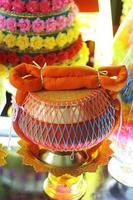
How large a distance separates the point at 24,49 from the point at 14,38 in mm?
31

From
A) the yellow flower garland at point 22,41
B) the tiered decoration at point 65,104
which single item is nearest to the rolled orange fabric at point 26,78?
the tiered decoration at point 65,104

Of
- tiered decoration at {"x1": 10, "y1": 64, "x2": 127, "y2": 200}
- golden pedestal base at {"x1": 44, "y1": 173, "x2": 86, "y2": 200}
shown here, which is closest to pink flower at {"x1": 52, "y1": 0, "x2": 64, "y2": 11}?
tiered decoration at {"x1": 10, "y1": 64, "x2": 127, "y2": 200}

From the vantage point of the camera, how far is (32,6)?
844mm

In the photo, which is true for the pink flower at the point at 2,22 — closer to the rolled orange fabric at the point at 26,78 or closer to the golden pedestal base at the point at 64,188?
the rolled orange fabric at the point at 26,78

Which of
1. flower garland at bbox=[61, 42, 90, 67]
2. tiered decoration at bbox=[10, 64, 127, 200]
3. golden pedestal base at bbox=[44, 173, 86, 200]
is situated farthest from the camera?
flower garland at bbox=[61, 42, 90, 67]

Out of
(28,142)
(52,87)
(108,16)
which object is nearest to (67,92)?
(52,87)

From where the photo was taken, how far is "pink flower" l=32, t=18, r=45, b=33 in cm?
85

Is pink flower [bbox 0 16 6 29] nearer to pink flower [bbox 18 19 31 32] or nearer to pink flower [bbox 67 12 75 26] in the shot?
pink flower [bbox 18 19 31 32]

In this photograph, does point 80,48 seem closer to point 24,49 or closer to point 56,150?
point 24,49

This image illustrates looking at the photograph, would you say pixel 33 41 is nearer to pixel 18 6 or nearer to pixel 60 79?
pixel 18 6

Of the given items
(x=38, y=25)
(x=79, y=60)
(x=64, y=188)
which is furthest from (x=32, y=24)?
(x=64, y=188)

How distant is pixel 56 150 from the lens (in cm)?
73

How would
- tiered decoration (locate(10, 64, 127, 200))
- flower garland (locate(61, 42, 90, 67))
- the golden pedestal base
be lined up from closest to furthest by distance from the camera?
1. tiered decoration (locate(10, 64, 127, 200))
2. the golden pedestal base
3. flower garland (locate(61, 42, 90, 67))

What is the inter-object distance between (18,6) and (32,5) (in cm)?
3
